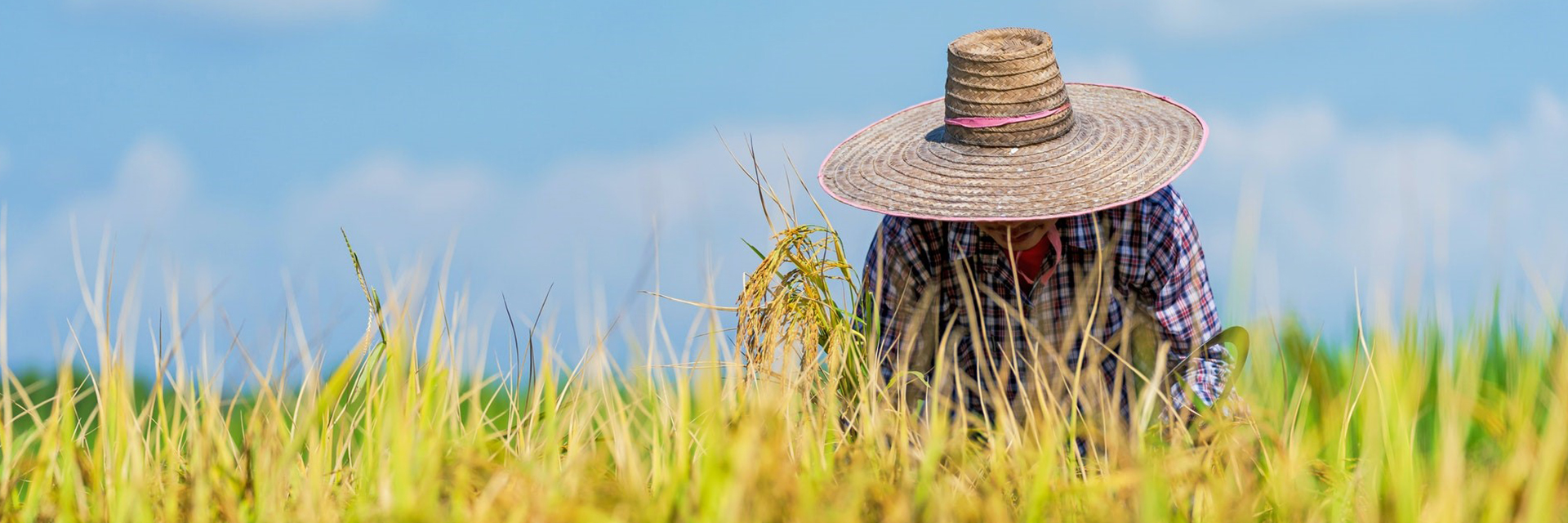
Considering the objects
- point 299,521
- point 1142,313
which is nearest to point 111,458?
point 299,521

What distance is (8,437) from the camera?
2.45 meters

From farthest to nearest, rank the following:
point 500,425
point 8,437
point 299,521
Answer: point 500,425 < point 8,437 < point 299,521

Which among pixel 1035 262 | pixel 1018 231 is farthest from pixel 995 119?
pixel 1035 262

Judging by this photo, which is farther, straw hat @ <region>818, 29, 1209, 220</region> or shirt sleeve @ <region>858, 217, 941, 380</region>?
shirt sleeve @ <region>858, 217, 941, 380</region>

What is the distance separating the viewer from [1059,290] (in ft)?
9.77

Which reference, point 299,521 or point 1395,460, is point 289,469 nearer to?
point 299,521

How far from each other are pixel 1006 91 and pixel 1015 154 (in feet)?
0.43

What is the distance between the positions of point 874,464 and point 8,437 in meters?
1.60

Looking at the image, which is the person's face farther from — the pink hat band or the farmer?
the pink hat band

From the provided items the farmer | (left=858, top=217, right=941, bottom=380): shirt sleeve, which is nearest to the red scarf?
the farmer

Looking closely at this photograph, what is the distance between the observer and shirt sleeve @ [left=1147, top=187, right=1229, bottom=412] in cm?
284

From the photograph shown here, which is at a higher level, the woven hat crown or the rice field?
the woven hat crown

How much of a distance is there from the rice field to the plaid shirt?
0.11 m

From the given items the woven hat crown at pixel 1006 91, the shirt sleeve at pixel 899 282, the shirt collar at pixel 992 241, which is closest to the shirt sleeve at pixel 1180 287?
the shirt collar at pixel 992 241
